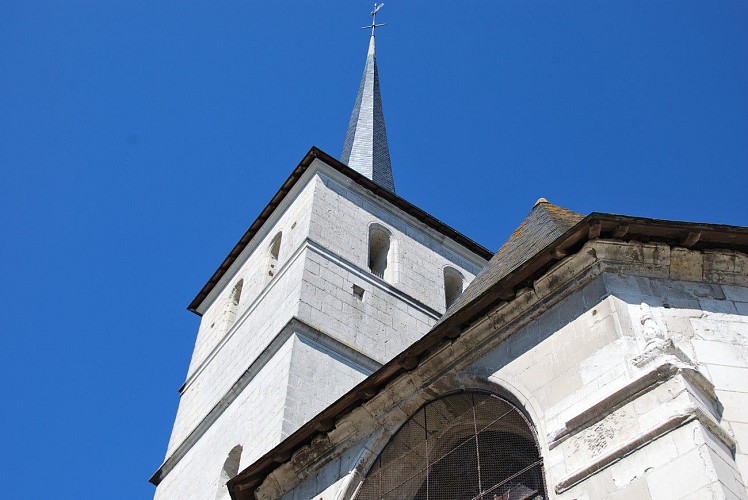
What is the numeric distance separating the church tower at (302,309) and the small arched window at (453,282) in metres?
0.03

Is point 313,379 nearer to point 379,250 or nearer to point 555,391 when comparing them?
point 379,250

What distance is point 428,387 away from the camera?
25.3ft

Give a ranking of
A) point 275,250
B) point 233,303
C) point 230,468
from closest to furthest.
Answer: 1. point 230,468
2. point 275,250
3. point 233,303

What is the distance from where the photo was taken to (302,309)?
540 inches

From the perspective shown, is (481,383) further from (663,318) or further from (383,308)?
(383,308)

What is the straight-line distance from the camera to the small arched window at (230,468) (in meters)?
12.7

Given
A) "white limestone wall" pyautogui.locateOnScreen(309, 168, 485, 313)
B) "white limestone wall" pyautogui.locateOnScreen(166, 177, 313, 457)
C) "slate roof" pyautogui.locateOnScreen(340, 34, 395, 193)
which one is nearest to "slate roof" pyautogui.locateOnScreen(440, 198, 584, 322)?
"white limestone wall" pyautogui.locateOnScreen(166, 177, 313, 457)

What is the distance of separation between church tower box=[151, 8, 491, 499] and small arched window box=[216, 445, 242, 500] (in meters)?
0.02

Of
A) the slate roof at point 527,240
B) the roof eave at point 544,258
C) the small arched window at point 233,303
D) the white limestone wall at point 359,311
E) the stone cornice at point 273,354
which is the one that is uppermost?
the small arched window at point 233,303

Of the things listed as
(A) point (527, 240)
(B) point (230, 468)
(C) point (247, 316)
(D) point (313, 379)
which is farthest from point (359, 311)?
(A) point (527, 240)

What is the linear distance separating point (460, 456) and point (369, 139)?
15565 mm

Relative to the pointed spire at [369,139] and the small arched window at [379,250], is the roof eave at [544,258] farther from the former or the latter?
the pointed spire at [369,139]

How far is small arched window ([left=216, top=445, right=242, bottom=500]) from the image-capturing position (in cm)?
1274

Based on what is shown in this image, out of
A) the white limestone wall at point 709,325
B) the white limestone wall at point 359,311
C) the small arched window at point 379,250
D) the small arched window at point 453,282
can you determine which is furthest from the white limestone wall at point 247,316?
the white limestone wall at point 709,325
